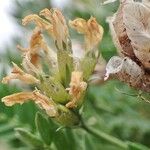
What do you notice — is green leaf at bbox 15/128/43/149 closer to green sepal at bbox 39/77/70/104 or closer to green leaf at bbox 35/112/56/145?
green leaf at bbox 35/112/56/145

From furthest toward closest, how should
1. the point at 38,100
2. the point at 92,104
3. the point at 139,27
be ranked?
1. the point at 92,104
2. the point at 38,100
3. the point at 139,27

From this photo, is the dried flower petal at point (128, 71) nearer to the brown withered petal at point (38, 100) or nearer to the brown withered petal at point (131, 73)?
the brown withered petal at point (131, 73)

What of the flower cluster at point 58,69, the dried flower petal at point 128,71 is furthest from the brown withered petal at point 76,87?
the dried flower petal at point 128,71

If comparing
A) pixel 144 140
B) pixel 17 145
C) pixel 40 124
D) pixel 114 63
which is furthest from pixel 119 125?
pixel 114 63

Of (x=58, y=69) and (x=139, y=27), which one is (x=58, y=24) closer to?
(x=58, y=69)

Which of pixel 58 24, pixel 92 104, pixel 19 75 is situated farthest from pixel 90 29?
pixel 92 104
